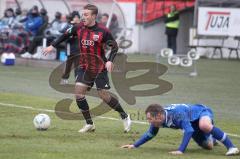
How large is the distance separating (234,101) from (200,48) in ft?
56.6

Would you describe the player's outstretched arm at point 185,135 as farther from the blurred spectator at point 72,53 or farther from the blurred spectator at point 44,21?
the blurred spectator at point 44,21

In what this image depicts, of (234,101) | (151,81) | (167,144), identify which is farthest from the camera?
(151,81)

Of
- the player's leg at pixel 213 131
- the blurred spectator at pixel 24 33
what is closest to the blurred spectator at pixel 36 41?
the blurred spectator at pixel 24 33

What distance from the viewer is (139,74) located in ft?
76.9

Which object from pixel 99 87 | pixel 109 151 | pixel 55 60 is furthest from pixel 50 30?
pixel 109 151

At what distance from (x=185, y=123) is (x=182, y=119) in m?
0.09

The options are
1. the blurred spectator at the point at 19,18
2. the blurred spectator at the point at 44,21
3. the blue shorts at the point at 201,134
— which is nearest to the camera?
the blue shorts at the point at 201,134

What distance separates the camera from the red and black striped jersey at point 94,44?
11.8m

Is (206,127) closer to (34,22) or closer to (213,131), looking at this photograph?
(213,131)

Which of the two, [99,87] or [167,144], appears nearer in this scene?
[167,144]

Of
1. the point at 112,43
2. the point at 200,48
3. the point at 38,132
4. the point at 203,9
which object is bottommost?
the point at 200,48

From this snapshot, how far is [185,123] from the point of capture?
9.61m

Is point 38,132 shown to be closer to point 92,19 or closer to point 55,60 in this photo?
point 92,19

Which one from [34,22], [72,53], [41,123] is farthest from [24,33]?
[41,123]
